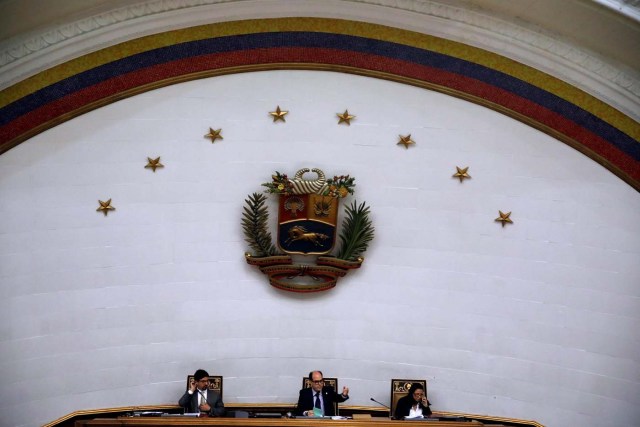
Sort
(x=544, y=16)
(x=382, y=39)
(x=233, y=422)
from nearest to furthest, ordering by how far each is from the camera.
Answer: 1. (x=233, y=422)
2. (x=544, y=16)
3. (x=382, y=39)

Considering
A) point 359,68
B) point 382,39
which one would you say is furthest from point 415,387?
point 382,39

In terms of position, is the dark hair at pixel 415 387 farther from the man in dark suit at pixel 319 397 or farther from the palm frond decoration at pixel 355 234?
the palm frond decoration at pixel 355 234

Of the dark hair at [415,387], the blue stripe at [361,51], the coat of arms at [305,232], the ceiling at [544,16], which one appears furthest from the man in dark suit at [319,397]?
the ceiling at [544,16]

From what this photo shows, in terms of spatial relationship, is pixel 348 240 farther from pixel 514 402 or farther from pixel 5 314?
pixel 5 314

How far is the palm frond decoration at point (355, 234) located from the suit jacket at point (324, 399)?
146 centimetres

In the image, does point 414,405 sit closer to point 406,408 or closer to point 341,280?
point 406,408

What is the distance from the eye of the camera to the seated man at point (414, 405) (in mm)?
9117

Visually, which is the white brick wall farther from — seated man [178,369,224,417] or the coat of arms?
seated man [178,369,224,417]

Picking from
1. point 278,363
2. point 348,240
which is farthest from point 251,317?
point 348,240

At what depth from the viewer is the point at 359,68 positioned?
10.0 meters

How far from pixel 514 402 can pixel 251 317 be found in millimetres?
2967

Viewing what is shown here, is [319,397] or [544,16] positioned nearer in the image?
[319,397]

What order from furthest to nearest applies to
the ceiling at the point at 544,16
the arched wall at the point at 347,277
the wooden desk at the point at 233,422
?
the arched wall at the point at 347,277 < the ceiling at the point at 544,16 < the wooden desk at the point at 233,422

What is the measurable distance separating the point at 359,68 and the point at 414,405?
3.71 metres
